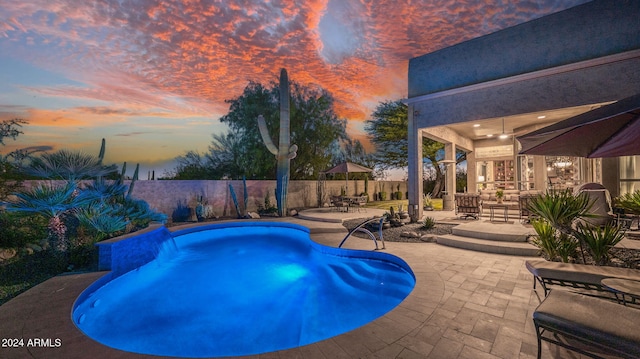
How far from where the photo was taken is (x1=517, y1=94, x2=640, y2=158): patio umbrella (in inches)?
116

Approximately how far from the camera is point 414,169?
1042 cm

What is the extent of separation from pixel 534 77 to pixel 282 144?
9.86 meters

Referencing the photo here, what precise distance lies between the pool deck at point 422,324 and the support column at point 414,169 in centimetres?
567

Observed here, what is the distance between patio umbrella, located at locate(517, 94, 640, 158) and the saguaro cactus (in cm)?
1001

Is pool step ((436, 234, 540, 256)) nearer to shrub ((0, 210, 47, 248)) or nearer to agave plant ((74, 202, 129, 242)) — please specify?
agave plant ((74, 202, 129, 242))

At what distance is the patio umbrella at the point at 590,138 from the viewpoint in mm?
2945

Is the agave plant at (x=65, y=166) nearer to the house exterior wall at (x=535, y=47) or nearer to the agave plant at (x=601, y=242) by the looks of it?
the agave plant at (x=601, y=242)

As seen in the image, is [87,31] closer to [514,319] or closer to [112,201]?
[112,201]

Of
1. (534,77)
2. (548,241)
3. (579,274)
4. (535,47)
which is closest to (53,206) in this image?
(579,274)

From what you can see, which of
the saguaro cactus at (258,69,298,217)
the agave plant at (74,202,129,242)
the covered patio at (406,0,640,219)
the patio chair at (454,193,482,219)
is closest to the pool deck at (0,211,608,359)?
the agave plant at (74,202,129,242)

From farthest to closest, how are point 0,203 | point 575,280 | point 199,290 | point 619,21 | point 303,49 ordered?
point 303,49
point 619,21
point 199,290
point 0,203
point 575,280

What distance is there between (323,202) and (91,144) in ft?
46.8

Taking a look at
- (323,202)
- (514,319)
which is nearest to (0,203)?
(514,319)

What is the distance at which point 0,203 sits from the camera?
5230 millimetres
